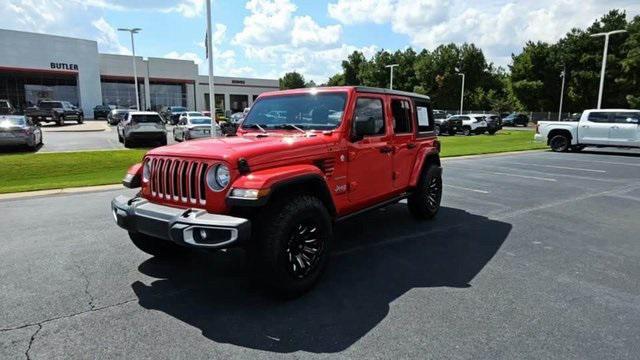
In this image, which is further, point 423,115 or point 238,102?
point 238,102

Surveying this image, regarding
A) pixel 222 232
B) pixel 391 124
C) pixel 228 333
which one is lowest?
pixel 228 333

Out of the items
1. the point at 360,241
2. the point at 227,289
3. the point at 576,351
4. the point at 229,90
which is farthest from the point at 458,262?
the point at 229,90

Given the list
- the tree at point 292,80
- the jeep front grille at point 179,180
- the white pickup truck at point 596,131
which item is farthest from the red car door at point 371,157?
the tree at point 292,80

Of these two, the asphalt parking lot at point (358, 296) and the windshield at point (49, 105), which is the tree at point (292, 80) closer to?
the windshield at point (49, 105)

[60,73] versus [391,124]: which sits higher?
[60,73]

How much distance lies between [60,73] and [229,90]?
106 feet

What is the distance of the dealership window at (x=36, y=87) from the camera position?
A: 161ft

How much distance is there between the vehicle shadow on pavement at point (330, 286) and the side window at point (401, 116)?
1448mm

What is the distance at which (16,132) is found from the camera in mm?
15703

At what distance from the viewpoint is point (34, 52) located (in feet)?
151

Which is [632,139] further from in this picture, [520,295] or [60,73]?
[60,73]

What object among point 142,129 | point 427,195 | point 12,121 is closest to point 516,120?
point 142,129

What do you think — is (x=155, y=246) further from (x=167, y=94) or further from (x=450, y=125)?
(x=167, y=94)

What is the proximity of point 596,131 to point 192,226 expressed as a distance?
19486 mm
